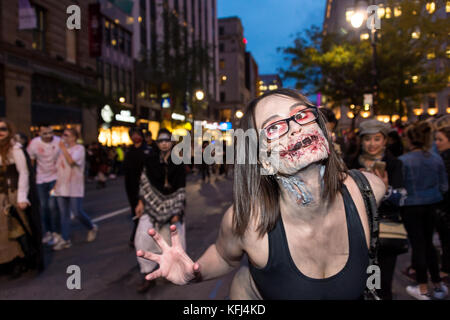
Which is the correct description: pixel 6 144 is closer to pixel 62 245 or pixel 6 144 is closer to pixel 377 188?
pixel 62 245

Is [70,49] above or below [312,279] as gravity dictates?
above

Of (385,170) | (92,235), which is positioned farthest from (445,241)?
(92,235)

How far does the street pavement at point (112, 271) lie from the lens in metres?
3.96

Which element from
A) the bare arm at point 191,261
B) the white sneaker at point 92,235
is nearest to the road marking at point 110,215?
the white sneaker at point 92,235

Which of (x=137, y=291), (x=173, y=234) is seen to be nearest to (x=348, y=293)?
(x=173, y=234)

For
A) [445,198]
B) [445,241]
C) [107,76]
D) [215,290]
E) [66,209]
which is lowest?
[215,290]

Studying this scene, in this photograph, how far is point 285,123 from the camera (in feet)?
4.25

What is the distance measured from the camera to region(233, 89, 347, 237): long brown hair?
1.38 m

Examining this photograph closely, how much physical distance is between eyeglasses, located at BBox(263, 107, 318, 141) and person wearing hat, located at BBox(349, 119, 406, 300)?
1754mm

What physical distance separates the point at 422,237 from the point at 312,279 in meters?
3.17

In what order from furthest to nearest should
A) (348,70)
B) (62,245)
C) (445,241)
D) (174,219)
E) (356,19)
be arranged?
(348,70)
(62,245)
(174,219)
(445,241)
(356,19)

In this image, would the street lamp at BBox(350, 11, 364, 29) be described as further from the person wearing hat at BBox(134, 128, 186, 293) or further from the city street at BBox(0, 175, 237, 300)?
the city street at BBox(0, 175, 237, 300)

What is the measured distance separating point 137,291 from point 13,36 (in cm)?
1678

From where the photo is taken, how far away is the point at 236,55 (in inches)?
2265
